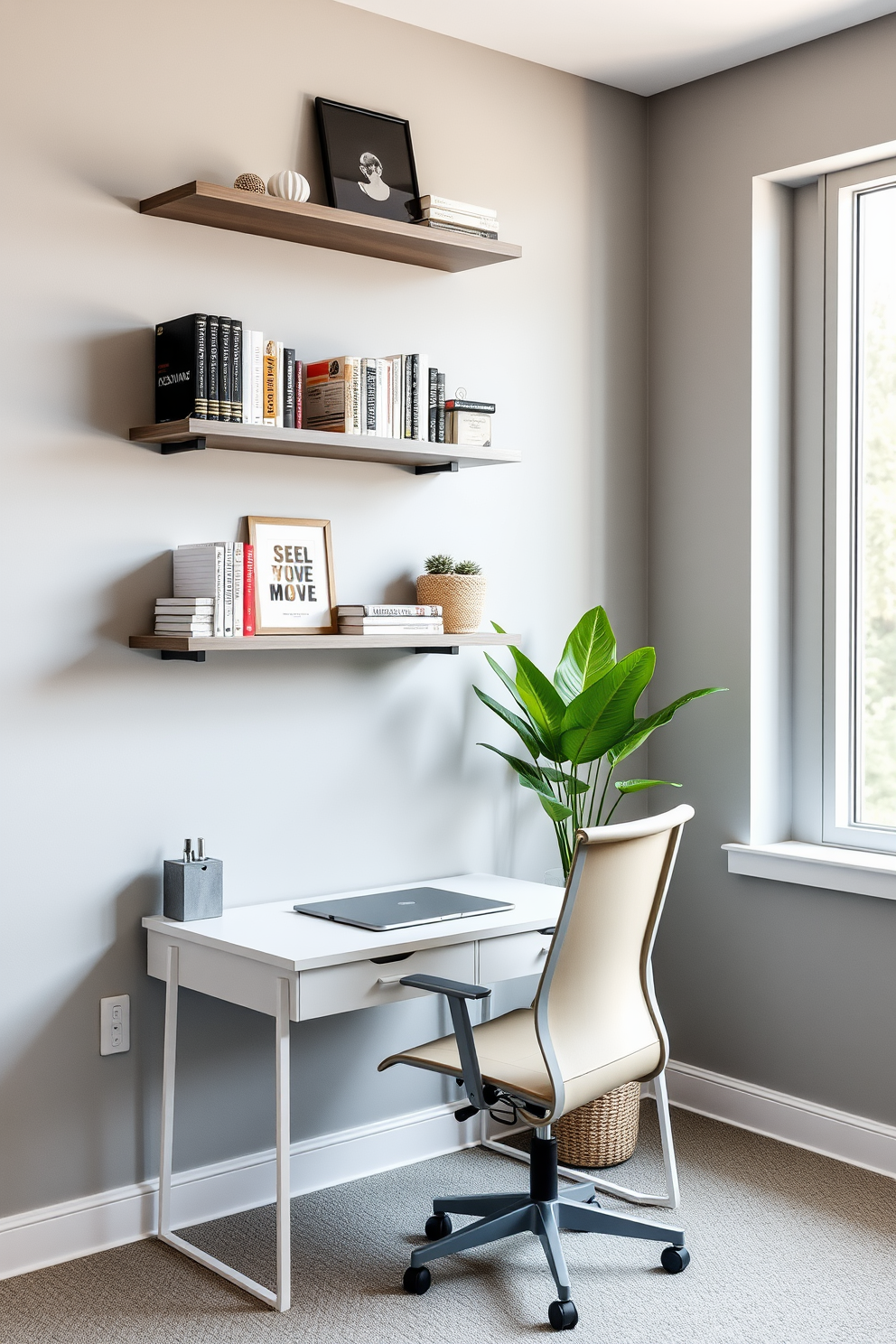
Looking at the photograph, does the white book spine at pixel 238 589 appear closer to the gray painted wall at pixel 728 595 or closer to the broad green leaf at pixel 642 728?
the broad green leaf at pixel 642 728

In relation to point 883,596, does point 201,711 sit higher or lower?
lower

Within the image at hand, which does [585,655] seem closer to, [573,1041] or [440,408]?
[440,408]

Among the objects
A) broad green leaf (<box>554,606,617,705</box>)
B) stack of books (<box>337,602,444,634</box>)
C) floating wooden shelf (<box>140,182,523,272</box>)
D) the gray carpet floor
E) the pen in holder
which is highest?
floating wooden shelf (<box>140,182,523,272</box>)

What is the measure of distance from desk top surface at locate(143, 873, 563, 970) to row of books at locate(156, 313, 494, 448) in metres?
1.06

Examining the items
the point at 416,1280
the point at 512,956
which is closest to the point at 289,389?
the point at 512,956

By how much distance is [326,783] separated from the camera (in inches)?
124

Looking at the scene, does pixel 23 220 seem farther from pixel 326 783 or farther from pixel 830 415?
pixel 830 415

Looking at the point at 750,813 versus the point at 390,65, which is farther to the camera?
the point at 750,813

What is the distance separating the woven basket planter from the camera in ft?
10.4

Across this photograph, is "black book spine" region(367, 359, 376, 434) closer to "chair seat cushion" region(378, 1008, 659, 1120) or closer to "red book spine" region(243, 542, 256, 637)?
"red book spine" region(243, 542, 256, 637)

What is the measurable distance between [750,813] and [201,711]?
153 centimetres

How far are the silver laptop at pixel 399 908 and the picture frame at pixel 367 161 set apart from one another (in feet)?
5.22

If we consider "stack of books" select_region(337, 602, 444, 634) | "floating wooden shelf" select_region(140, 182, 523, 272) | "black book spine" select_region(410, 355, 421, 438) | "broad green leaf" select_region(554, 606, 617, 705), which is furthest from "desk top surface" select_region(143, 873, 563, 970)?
"floating wooden shelf" select_region(140, 182, 523, 272)

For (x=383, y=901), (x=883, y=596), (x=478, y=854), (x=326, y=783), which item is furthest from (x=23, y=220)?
(x=883, y=596)
